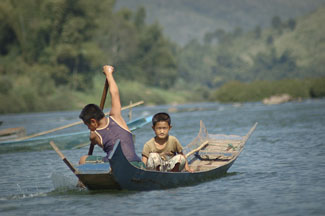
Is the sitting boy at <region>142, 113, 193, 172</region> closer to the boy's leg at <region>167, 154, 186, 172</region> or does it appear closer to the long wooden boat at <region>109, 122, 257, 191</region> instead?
the boy's leg at <region>167, 154, 186, 172</region>

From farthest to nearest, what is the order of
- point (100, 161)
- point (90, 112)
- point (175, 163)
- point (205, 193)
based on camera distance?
point (175, 163) < point (205, 193) < point (100, 161) < point (90, 112)

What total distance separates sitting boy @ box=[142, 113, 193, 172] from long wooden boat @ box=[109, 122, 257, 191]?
20cm

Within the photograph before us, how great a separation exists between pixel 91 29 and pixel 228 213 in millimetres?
55312

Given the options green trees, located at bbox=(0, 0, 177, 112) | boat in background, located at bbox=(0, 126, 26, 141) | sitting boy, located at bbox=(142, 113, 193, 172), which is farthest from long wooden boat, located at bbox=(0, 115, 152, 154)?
green trees, located at bbox=(0, 0, 177, 112)

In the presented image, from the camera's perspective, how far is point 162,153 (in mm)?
9648

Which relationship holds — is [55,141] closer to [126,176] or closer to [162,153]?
[162,153]

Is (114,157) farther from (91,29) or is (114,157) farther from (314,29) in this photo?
(314,29)

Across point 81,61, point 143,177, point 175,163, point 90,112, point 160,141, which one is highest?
point 81,61

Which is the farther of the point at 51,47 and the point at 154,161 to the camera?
the point at 51,47

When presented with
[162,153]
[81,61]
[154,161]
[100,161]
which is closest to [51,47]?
[81,61]

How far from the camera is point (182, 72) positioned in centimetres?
13450

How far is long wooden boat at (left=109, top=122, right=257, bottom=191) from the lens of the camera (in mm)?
8660

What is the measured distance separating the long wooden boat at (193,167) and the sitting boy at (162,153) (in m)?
0.20

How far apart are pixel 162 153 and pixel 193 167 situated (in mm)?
2303
